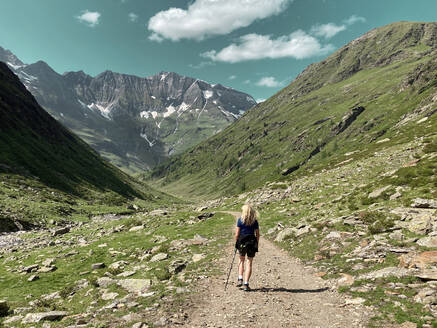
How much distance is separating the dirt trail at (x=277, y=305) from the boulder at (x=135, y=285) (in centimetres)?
327

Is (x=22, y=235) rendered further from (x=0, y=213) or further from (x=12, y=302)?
(x=12, y=302)

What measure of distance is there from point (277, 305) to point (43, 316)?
9918 millimetres

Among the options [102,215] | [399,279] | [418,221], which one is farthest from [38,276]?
[102,215]

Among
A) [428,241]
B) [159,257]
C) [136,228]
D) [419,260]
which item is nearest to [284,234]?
[159,257]

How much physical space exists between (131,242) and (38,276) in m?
9.95

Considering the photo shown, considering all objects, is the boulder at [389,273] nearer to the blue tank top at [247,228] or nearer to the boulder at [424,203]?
the blue tank top at [247,228]

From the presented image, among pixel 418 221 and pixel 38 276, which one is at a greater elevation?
pixel 418 221

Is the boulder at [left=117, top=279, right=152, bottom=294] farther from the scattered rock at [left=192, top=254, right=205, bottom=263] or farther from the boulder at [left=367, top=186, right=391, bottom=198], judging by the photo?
the boulder at [left=367, top=186, right=391, bottom=198]

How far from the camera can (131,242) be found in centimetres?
2683

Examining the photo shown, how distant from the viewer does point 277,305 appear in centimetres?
1107

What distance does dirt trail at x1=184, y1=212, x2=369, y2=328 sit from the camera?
955cm

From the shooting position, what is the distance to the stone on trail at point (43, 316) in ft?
34.7

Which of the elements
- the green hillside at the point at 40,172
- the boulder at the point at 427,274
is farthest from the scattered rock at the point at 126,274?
the green hillside at the point at 40,172

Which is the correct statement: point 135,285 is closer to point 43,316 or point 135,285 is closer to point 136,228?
point 43,316
